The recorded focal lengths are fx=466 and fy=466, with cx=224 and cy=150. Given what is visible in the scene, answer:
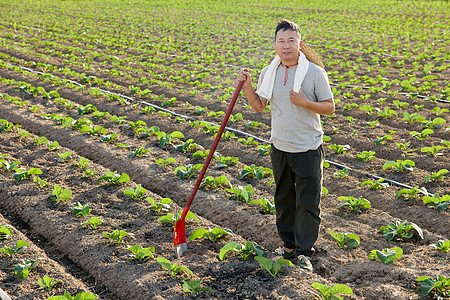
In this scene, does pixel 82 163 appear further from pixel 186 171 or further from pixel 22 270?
pixel 22 270

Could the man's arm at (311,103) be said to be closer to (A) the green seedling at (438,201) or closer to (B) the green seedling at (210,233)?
(B) the green seedling at (210,233)

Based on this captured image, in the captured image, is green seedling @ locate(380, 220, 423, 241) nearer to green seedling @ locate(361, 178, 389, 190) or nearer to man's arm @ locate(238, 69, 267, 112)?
green seedling @ locate(361, 178, 389, 190)

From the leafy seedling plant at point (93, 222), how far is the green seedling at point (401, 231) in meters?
2.81

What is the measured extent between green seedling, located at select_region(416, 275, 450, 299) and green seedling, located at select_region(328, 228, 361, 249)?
825 mm

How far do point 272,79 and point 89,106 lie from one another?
5624 mm

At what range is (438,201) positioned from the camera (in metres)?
5.00

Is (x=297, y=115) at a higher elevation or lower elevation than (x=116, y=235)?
higher

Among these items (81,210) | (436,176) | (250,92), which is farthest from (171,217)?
(436,176)

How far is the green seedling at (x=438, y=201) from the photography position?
4.92 m

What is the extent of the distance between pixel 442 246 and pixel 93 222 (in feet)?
10.8

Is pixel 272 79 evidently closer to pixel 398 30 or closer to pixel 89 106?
pixel 89 106

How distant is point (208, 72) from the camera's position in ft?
39.7

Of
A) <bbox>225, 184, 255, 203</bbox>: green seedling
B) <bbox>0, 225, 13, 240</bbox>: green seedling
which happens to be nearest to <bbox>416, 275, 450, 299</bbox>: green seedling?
<bbox>225, 184, 255, 203</bbox>: green seedling

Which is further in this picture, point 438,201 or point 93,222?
point 438,201
